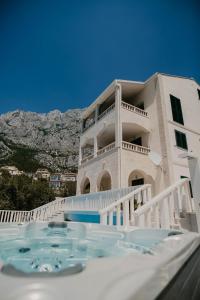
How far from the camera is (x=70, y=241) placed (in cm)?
377

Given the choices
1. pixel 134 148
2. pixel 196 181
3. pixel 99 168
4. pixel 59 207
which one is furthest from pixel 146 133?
pixel 196 181

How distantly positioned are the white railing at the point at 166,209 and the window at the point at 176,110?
9.79 meters

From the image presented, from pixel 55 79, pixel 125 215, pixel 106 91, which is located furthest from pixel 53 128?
pixel 125 215

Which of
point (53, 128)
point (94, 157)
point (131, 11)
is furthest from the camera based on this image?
point (53, 128)

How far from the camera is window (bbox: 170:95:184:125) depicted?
44.0 ft

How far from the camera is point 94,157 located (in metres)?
14.3

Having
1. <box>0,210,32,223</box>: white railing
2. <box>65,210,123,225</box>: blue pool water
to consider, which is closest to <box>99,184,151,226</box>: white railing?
<box>65,210,123,225</box>: blue pool water

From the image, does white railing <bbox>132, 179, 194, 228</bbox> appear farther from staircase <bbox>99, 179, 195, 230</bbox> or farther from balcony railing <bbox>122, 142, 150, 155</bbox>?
balcony railing <bbox>122, 142, 150, 155</bbox>

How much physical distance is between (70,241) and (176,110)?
43.6 ft

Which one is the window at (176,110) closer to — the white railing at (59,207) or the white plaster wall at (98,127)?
the white plaster wall at (98,127)

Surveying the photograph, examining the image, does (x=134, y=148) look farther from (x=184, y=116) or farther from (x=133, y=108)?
(x=184, y=116)

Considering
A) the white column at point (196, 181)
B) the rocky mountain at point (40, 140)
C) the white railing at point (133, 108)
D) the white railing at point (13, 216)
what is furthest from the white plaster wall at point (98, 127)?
the rocky mountain at point (40, 140)

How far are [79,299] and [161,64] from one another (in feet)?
57.1

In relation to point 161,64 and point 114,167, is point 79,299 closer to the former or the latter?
point 114,167
